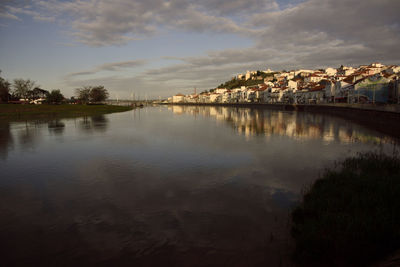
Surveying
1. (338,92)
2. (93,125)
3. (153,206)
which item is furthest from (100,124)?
(338,92)

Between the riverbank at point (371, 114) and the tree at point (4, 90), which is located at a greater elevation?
the tree at point (4, 90)

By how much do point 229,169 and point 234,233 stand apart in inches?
267

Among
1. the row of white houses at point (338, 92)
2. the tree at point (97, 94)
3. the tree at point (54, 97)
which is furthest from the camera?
the tree at point (97, 94)

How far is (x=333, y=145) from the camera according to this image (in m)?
20.7

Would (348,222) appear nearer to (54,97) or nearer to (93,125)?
(93,125)

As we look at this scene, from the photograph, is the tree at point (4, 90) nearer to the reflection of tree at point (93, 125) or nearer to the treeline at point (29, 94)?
the treeline at point (29, 94)

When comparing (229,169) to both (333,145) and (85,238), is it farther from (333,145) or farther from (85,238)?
(333,145)

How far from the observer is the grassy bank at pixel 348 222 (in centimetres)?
580

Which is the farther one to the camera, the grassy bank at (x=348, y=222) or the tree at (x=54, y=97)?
the tree at (x=54, y=97)

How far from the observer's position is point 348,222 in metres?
6.67

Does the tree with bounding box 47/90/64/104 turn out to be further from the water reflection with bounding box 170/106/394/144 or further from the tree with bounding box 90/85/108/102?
the water reflection with bounding box 170/106/394/144

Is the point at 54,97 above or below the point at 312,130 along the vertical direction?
above

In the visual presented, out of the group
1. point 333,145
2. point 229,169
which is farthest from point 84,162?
point 333,145

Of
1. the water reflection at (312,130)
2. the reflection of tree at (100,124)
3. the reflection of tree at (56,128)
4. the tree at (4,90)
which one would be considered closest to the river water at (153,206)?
the water reflection at (312,130)
